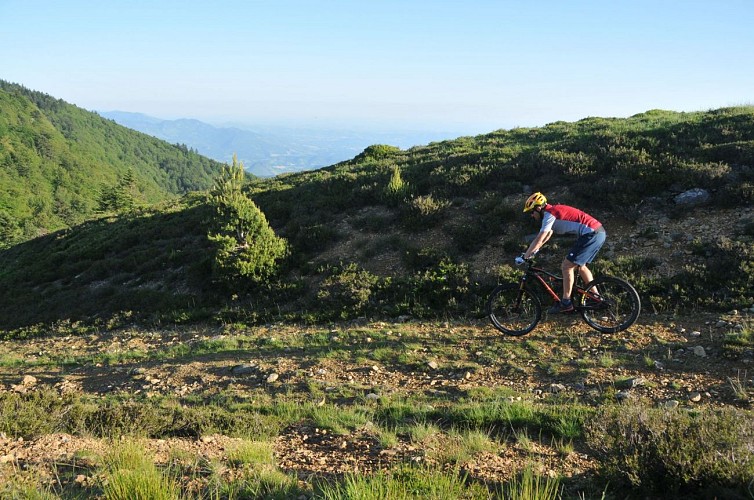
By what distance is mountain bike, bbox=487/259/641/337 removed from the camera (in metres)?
7.77

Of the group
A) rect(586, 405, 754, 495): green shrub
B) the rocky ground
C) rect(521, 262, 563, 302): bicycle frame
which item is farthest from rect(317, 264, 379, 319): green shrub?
rect(586, 405, 754, 495): green shrub

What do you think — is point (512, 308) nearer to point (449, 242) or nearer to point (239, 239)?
point (449, 242)

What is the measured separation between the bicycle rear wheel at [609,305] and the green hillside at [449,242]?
67 cm

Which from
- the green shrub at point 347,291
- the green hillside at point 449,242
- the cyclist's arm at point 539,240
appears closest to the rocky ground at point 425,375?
the green shrub at point 347,291

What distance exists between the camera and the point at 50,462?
438cm

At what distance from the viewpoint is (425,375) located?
23.4 ft

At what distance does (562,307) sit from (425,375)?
2.97 meters

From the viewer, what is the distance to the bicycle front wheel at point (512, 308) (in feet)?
27.8

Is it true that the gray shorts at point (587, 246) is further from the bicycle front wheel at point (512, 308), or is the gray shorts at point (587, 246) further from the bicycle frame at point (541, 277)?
the bicycle front wheel at point (512, 308)

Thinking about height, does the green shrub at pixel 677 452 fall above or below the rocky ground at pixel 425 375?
above

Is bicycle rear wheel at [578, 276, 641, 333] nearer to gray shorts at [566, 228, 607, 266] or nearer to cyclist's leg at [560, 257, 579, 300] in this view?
cyclist's leg at [560, 257, 579, 300]

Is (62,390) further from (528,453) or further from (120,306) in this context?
(528,453)

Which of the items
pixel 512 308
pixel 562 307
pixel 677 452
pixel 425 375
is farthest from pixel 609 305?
pixel 677 452

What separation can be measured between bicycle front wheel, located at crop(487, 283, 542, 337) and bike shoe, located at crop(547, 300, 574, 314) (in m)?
0.30
